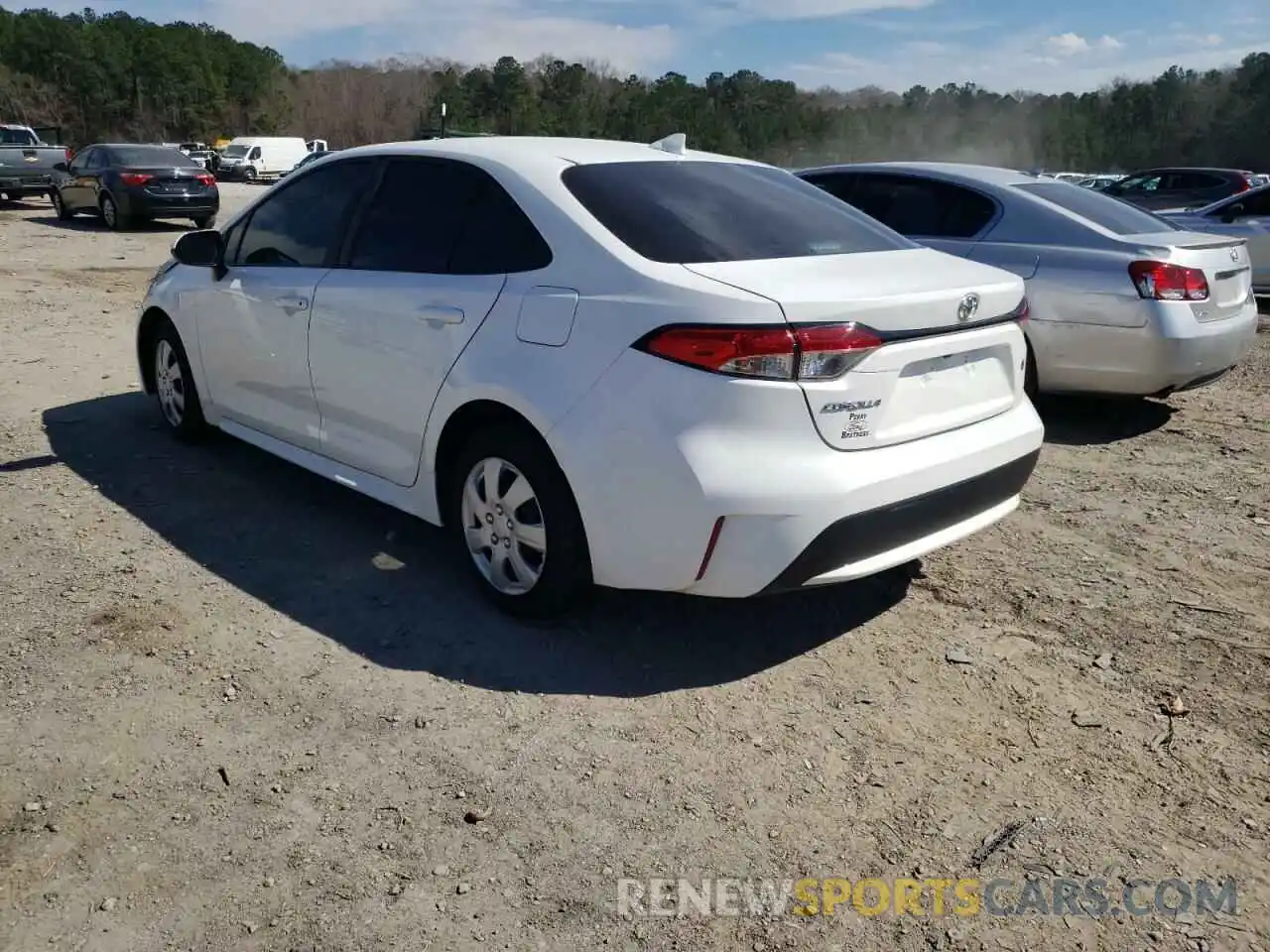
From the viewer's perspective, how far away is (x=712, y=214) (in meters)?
3.60

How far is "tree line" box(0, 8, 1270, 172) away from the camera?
68.1 metres

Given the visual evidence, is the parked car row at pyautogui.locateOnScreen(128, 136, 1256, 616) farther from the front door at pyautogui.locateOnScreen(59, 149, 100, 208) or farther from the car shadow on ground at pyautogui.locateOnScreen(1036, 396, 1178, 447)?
the front door at pyautogui.locateOnScreen(59, 149, 100, 208)

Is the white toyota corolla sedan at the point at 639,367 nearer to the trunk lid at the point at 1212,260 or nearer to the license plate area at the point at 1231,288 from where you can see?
the trunk lid at the point at 1212,260

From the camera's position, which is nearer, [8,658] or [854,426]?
[854,426]

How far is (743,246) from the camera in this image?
3.43 meters

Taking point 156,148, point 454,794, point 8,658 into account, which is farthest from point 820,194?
point 156,148

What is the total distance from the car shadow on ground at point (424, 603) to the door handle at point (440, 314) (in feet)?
3.41

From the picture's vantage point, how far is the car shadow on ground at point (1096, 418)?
625 cm

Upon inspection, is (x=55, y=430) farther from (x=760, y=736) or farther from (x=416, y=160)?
(x=760, y=736)

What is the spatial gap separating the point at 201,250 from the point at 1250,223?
473 inches

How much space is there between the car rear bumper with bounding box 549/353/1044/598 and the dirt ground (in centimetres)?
45

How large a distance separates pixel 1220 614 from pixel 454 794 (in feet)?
9.52

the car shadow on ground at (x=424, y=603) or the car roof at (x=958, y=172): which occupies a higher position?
the car roof at (x=958, y=172)

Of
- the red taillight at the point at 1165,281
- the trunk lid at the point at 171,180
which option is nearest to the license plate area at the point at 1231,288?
the red taillight at the point at 1165,281
